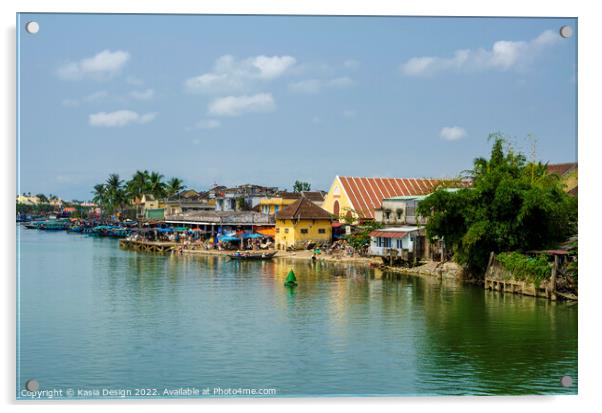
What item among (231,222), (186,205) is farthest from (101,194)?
(231,222)

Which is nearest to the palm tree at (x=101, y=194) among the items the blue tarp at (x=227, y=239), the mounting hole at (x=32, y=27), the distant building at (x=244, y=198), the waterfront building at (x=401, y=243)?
the distant building at (x=244, y=198)

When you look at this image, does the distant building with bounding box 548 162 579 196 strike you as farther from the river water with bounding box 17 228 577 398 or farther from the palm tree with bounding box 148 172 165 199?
→ the palm tree with bounding box 148 172 165 199

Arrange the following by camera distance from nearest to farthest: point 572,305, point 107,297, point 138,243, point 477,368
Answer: point 477,368 < point 572,305 < point 107,297 < point 138,243

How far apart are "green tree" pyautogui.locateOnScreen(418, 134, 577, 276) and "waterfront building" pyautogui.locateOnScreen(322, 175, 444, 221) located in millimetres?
11907

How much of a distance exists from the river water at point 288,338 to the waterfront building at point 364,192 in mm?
11820

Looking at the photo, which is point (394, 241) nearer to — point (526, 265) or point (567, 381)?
point (526, 265)

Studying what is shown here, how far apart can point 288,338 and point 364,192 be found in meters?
20.7

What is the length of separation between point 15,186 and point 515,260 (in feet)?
38.2

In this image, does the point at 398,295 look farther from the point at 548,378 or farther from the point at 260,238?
the point at 260,238

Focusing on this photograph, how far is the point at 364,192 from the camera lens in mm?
31031

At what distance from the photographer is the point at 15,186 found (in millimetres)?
6766

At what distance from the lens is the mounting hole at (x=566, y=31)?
24.0ft

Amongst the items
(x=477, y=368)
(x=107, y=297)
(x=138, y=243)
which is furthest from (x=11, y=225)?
(x=138, y=243)

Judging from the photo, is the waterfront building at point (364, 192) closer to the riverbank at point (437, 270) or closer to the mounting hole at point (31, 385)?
the riverbank at point (437, 270)
